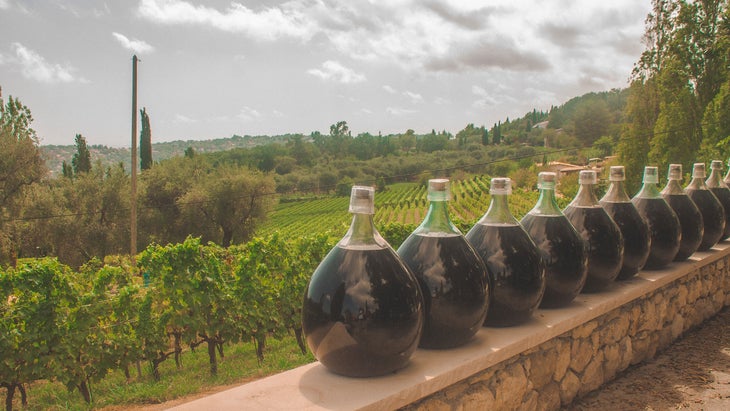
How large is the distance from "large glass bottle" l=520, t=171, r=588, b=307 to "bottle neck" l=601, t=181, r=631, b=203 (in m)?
0.70

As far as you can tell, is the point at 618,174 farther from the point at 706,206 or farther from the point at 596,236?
the point at 706,206

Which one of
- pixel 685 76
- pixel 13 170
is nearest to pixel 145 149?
pixel 13 170

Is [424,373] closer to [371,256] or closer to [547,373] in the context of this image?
[371,256]

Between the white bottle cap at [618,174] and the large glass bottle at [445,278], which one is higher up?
the white bottle cap at [618,174]

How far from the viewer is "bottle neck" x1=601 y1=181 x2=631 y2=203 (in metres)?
3.01

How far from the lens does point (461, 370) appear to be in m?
1.77

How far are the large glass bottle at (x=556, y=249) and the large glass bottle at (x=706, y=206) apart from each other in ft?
6.48

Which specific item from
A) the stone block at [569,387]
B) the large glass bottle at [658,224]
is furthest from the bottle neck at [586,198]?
the stone block at [569,387]

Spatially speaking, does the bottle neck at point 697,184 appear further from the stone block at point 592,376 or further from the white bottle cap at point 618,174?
the stone block at point 592,376

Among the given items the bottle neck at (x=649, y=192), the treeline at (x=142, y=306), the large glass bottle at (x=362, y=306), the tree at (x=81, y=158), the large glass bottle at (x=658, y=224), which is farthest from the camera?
the tree at (x=81, y=158)

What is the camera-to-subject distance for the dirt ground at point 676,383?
8.33ft

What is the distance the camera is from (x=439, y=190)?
1.87 meters

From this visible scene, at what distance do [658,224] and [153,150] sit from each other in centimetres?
6133

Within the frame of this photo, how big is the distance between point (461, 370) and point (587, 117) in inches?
2930
